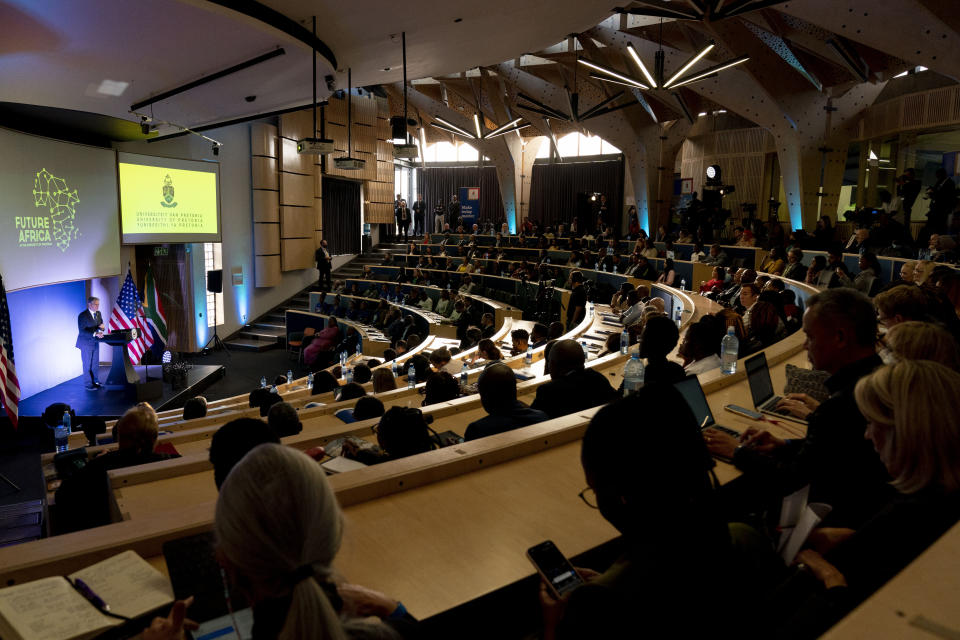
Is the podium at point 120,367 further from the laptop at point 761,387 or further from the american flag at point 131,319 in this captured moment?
the laptop at point 761,387

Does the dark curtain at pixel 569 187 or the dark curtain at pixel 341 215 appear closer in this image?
the dark curtain at pixel 341 215

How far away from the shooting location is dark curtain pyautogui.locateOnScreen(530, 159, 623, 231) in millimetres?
20312

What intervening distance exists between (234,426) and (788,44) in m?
11.0

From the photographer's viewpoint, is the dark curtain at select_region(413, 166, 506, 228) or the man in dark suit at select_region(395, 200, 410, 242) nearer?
the man in dark suit at select_region(395, 200, 410, 242)

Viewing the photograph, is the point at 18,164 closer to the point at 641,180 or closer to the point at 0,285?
the point at 0,285

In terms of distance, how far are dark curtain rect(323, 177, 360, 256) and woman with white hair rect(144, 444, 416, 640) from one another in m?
17.7

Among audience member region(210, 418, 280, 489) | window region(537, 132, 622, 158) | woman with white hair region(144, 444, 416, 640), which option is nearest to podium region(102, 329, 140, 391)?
audience member region(210, 418, 280, 489)

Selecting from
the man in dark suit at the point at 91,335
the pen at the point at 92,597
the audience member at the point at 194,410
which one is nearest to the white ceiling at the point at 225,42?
the man in dark suit at the point at 91,335

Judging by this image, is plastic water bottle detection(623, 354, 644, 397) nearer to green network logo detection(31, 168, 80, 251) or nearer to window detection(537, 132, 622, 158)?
green network logo detection(31, 168, 80, 251)

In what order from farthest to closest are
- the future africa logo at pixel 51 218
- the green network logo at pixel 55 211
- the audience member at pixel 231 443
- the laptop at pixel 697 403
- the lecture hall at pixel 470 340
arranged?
the green network logo at pixel 55 211, the future africa logo at pixel 51 218, the laptop at pixel 697 403, the audience member at pixel 231 443, the lecture hall at pixel 470 340

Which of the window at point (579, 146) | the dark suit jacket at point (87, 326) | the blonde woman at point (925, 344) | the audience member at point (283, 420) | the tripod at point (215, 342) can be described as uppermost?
the window at point (579, 146)

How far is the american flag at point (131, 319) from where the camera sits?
9.68 m

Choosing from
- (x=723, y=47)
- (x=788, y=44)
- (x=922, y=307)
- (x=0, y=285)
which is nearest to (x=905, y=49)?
(x=788, y=44)

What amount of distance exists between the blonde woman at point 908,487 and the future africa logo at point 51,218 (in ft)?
31.3
